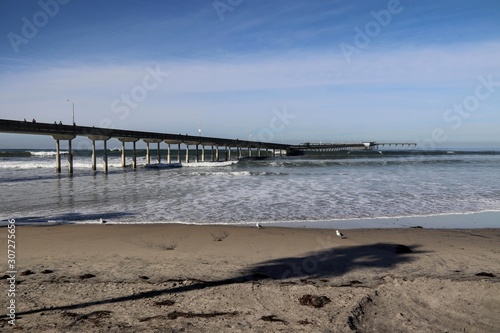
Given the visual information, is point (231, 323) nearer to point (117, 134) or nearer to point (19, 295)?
point (19, 295)

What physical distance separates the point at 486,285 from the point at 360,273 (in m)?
1.77

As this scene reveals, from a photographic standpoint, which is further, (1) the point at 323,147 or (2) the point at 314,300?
(1) the point at 323,147

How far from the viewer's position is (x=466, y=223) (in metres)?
11.6

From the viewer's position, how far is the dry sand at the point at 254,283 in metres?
4.52

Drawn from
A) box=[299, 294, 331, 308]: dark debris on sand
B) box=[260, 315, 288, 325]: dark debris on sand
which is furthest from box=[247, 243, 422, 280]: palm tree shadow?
box=[260, 315, 288, 325]: dark debris on sand

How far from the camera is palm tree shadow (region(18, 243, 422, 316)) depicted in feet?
18.0

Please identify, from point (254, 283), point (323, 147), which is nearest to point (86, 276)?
point (254, 283)

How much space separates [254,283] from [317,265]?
1.60 metres

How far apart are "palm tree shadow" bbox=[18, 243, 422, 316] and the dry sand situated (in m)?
0.02

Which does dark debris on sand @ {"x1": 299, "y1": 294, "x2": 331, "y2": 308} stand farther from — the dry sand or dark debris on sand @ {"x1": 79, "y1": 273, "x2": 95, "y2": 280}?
dark debris on sand @ {"x1": 79, "y1": 273, "x2": 95, "y2": 280}

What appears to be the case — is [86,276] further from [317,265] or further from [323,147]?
[323,147]

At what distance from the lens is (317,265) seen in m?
7.01

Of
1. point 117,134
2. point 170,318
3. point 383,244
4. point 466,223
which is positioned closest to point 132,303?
point 170,318

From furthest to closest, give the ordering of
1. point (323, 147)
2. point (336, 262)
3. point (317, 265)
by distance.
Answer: point (323, 147)
point (336, 262)
point (317, 265)
